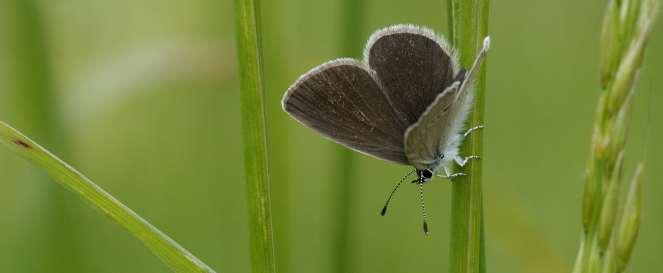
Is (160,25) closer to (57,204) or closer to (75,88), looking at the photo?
(75,88)

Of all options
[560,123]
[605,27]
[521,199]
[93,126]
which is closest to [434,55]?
[605,27]

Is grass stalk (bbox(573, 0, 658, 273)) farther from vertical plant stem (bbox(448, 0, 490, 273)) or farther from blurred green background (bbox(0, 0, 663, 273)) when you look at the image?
blurred green background (bbox(0, 0, 663, 273))

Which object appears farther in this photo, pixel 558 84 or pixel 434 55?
pixel 558 84

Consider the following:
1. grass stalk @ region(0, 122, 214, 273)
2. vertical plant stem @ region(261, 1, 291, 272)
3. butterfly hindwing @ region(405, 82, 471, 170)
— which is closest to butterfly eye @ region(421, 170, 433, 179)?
butterfly hindwing @ region(405, 82, 471, 170)

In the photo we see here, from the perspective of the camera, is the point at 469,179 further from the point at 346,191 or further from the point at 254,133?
the point at 346,191

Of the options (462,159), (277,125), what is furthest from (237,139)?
(462,159)
